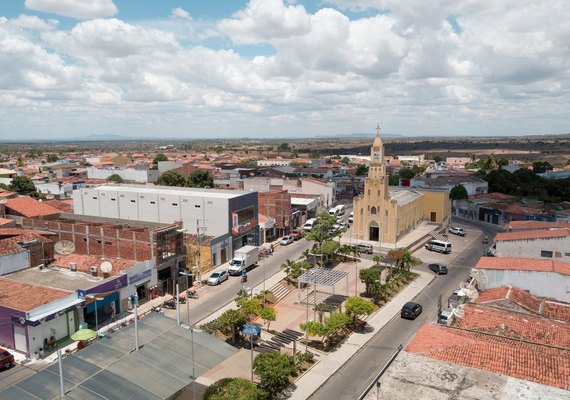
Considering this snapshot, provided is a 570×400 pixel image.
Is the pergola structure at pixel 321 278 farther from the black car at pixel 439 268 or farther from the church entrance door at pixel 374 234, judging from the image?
the church entrance door at pixel 374 234

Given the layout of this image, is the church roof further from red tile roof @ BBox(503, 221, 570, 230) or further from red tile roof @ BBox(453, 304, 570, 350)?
red tile roof @ BBox(453, 304, 570, 350)

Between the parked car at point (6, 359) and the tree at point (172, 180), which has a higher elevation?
the tree at point (172, 180)

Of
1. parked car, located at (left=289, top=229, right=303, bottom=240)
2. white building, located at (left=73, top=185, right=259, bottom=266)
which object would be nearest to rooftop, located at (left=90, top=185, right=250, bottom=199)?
white building, located at (left=73, top=185, right=259, bottom=266)

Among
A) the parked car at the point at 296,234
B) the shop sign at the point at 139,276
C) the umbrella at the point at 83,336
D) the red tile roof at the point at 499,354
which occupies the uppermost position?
the red tile roof at the point at 499,354

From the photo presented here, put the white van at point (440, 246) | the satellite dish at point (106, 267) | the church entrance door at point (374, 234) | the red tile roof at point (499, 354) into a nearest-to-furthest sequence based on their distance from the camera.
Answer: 1. the red tile roof at point (499, 354)
2. the satellite dish at point (106, 267)
3. the white van at point (440, 246)
4. the church entrance door at point (374, 234)

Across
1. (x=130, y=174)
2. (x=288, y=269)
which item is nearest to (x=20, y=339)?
(x=288, y=269)

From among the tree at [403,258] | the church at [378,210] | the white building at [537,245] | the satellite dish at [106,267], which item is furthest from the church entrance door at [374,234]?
the satellite dish at [106,267]
